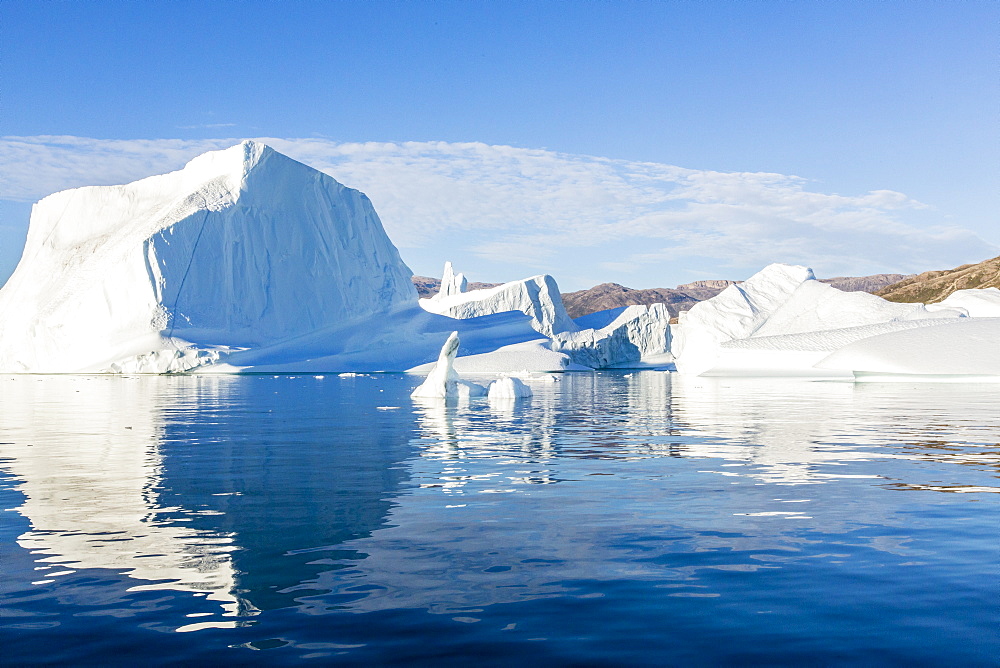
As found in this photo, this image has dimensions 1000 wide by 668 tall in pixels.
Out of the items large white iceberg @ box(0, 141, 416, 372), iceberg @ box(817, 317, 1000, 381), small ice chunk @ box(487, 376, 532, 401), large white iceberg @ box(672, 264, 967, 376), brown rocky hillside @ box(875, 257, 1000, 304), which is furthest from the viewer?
brown rocky hillside @ box(875, 257, 1000, 304)

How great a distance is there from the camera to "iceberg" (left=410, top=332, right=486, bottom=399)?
78.2 feet

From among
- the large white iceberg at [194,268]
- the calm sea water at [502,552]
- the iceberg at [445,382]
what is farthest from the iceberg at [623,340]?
the calm sea water at [502,552]

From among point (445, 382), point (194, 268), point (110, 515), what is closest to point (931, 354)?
point (445, 382)

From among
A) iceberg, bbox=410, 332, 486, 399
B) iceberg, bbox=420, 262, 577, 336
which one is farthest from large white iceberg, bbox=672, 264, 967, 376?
iceberg, bbox=410, 332, 486, 399

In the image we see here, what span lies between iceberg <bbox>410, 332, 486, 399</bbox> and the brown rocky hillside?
415ft

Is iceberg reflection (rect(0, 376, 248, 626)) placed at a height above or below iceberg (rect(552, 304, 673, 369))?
below

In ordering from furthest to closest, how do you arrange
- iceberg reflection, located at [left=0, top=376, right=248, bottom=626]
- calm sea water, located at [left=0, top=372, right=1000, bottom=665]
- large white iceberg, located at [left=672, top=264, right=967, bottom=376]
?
1. large white iceberg, located at [left=672, top=264, right=967, bottom=376]
2. iceberg reflection, located at [left=0, top=376, right=248, bottom=626]
3. calm sea water, located at [left=0, top=372, right=1000, bottom=665]

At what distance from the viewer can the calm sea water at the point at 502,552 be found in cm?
387

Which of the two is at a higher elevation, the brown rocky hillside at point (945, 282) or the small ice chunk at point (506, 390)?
the brown rocky hillside at point (945, 282)

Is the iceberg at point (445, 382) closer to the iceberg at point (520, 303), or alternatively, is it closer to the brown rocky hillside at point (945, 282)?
the iceberg at point (520, 303)

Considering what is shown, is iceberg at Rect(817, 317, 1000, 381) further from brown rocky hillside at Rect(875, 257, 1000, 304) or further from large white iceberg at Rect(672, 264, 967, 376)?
brown rocky hillside at Rect(875, 257, 1000, 304)

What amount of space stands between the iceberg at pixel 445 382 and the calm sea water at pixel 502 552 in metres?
11.6

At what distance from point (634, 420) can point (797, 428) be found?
355 cm

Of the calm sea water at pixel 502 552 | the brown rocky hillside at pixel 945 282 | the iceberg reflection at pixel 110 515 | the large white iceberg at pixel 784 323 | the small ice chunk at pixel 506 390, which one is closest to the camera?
the calm sea water at pixel 502 552
